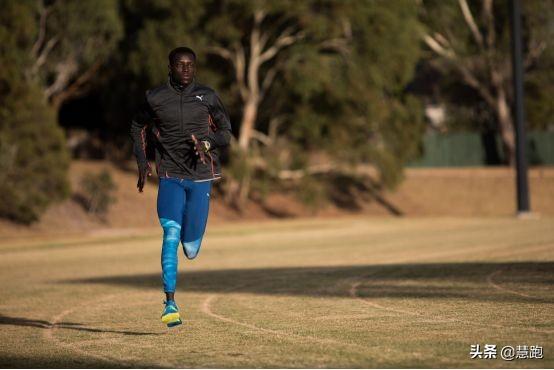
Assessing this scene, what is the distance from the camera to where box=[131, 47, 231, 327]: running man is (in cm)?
1052

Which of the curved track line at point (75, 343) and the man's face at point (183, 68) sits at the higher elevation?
the man's face at point (183, 68)

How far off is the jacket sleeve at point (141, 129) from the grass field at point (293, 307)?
5.64ft

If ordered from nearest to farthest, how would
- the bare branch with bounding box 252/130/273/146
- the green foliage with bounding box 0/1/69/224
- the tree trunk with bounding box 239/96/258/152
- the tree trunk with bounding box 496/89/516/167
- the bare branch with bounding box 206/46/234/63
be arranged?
the green foliage with bounding box 0/1/69/224, the bare branch with bounding box 206/46/234/63, the tree trunk with bounding box 239/96/258/152, the bare branch with bounding box 252/130/273/146, the tree trunk with bounding box 496/89/516/167

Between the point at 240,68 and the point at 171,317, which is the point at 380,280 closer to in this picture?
the point at 171,317

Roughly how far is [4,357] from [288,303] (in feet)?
14.1

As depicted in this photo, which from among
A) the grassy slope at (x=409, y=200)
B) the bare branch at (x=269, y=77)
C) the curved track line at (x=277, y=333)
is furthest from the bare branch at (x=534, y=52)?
the curved track line at (x=277, y=333)

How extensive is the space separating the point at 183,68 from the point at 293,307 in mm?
3330

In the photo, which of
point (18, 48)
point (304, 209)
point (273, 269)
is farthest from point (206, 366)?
point (304, 209)

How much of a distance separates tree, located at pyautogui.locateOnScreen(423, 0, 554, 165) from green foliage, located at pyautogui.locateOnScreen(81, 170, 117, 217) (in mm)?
22044

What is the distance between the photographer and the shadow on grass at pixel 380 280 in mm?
13438

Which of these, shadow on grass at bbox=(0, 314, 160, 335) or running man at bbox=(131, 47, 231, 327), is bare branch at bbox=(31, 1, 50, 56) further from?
running man at bbox=(131, 47, 231, 327)

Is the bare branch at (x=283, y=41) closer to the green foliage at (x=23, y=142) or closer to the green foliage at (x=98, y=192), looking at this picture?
the green foliage at (x=98, y=192)

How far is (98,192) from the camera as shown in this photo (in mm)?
43969

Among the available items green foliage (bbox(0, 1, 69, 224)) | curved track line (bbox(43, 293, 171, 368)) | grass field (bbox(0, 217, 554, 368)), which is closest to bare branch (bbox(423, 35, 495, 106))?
green foliage (bbox(0, 1, 69, 224))
